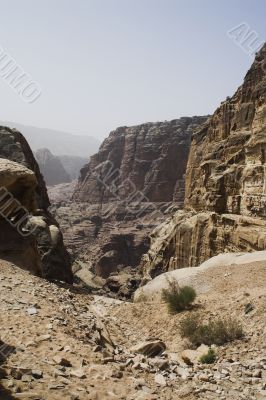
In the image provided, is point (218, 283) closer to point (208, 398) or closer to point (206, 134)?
point (208, 398)

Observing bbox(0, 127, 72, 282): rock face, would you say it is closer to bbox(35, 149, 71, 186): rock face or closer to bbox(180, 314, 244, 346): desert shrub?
bbox(180, 314, 244, 346): desert shrub

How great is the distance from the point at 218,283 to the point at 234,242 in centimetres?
1061

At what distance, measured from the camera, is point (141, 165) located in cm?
10225

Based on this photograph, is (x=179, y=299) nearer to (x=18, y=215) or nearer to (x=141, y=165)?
(x=18, y=215)

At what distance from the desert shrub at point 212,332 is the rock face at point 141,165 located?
78219mm

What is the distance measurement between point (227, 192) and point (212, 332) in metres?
18.8

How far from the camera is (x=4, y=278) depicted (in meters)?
12.1

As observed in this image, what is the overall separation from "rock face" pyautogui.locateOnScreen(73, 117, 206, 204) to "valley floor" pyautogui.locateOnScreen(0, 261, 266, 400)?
76626mm

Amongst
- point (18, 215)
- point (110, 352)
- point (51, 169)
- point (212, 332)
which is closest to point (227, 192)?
point (18, 215)

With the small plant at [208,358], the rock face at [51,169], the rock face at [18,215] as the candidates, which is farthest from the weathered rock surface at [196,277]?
the rock face at [51,169]

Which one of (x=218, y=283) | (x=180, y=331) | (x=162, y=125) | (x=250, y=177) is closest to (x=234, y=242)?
(x=250, y=177)

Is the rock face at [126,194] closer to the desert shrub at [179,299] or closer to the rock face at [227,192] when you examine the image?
the rock face at [227,192]

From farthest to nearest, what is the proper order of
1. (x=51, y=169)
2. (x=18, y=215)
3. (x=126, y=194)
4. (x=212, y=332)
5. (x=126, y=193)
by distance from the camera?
(x=51, y=169), (x=126, y=193), (x=126, y=194), (x=18, y=215), (x=212, y=332)

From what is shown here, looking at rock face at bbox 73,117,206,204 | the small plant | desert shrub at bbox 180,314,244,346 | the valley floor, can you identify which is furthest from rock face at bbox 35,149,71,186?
the small plant
